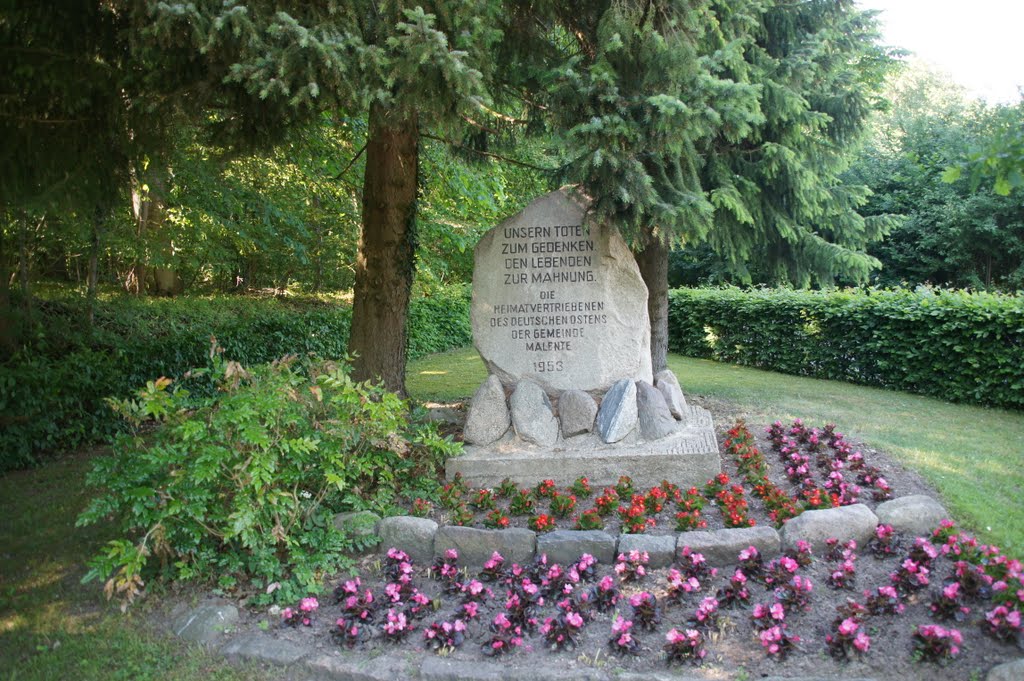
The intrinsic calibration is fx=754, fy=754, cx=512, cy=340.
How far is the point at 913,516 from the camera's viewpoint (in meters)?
4.93

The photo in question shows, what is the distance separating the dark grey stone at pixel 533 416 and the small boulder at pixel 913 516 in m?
2.49

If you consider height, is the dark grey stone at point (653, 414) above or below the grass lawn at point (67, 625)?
above

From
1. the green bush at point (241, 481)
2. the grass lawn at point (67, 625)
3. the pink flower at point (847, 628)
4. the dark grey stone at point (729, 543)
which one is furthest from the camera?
the dark grey stone at point (729, 543)

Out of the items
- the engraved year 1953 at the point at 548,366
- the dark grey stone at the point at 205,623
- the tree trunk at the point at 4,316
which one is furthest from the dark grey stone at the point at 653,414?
the tree trunk at the point at 4,316

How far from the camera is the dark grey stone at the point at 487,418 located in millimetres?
6277

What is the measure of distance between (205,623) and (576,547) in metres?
2.19

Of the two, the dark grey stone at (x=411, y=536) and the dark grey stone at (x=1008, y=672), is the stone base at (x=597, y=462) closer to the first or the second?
the dark grey stone at (x=411, y=536)

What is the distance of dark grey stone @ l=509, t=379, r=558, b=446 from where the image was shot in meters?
6.21

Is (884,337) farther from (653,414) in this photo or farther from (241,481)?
(241,481)

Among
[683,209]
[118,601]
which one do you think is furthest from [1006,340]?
[118,601]

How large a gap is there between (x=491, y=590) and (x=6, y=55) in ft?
18.0

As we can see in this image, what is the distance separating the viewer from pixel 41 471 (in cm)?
728

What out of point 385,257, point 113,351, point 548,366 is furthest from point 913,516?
point 113,351

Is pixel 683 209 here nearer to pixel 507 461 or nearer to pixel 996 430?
pixel 507 461
